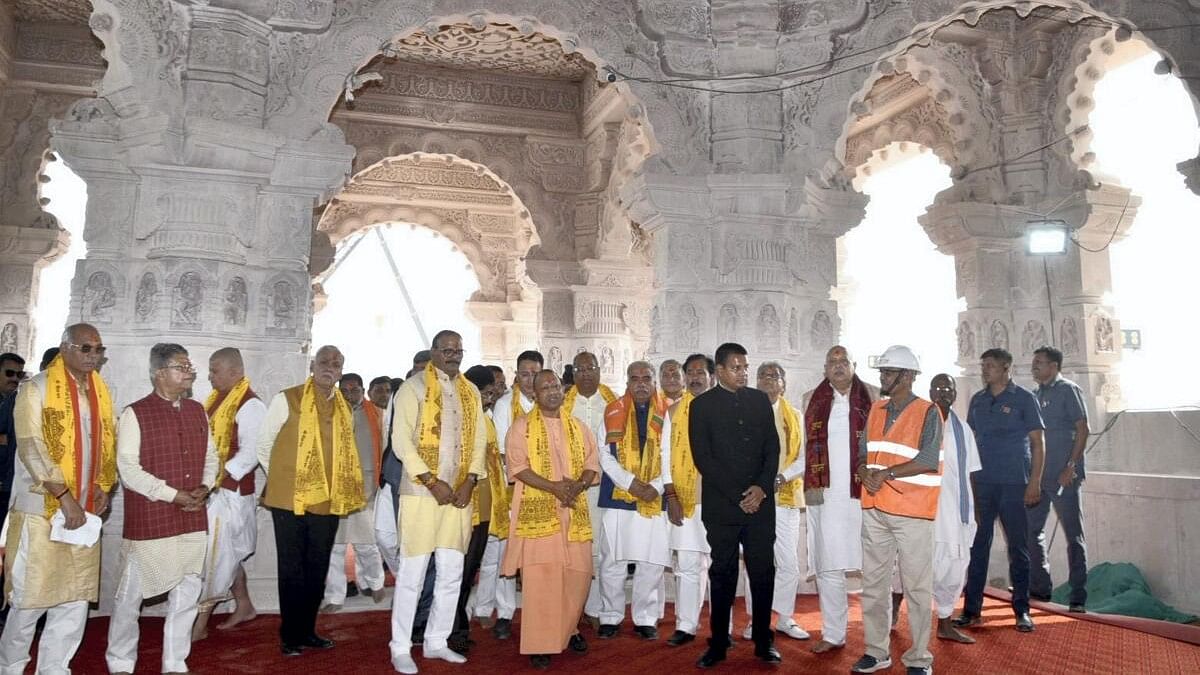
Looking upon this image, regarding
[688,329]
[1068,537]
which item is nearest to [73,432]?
[688,329]

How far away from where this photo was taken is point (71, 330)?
3.48 m

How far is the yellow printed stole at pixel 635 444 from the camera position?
457cm

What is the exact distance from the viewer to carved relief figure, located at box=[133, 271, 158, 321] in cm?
511

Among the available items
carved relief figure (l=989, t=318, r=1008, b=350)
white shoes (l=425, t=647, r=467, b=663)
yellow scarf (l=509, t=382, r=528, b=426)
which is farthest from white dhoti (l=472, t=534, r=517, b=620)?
carved relief figure (l=989, t=318, r=1008, b=350)

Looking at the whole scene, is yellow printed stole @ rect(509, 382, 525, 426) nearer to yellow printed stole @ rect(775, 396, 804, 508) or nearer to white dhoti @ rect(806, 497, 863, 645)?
yellow printed stole @ rect(775, 396, 804, 508)

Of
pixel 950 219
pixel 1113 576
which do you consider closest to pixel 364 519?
pixel 1113 576

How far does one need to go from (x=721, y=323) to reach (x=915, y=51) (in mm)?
3245

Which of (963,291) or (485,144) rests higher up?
(485,144)

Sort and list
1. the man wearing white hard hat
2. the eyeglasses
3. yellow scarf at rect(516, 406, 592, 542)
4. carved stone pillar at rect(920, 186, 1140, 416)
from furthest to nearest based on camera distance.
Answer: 1. carved stone pillar at rect(920, 186, 1140, 416)
2. yellow scarf at rect(516, 406, 592, 542)
3. the man wearing white hard hat
4. the eyeglasses

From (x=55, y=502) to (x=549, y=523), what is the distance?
1982 millimetres

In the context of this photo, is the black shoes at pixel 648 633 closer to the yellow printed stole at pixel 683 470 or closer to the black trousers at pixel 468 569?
the yellow printed stole at pixel 683 470

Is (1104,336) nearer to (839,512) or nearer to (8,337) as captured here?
(839,512)

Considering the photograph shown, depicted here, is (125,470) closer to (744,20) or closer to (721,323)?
(721,323)

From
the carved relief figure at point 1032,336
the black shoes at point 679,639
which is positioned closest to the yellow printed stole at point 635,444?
the black shoes at point 679,639
